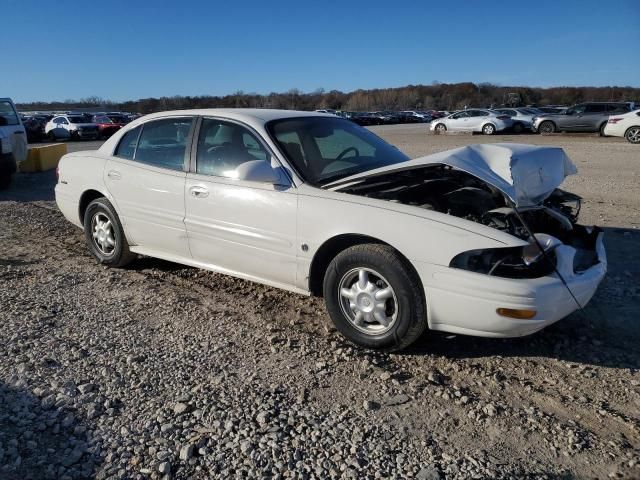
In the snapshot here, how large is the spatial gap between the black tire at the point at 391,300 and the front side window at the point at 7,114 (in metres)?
10.1

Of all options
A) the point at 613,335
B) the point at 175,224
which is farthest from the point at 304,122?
the point at 613,335

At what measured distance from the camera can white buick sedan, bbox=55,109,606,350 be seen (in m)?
3.21

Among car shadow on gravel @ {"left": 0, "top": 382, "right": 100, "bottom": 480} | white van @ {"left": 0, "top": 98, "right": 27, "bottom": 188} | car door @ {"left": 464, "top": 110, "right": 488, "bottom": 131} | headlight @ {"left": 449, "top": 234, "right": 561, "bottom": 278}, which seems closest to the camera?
car shadow on gravel @ {"left": 0, "top": 382, "right": 100, "bottom": 480}

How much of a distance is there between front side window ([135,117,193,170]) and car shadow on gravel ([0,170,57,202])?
5.25m

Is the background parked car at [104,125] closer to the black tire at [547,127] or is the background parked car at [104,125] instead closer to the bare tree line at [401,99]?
the black tire at [547,127]

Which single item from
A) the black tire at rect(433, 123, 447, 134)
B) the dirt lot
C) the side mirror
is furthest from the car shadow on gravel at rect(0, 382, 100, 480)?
the black tire at rect(433, 123, 447, 134)

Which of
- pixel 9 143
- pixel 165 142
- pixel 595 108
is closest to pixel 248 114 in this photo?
pixel 165 142

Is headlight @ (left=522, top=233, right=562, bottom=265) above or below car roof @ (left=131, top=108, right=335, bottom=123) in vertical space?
below

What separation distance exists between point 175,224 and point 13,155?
7.80 metres

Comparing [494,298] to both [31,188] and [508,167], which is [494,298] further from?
[31,188]

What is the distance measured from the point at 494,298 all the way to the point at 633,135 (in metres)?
20.5

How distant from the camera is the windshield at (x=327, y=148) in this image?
13.5ft

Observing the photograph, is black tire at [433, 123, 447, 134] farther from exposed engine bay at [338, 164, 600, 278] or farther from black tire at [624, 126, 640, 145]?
exposed engine bay at [338, 164, 600, 278]

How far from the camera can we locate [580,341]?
369 cm
